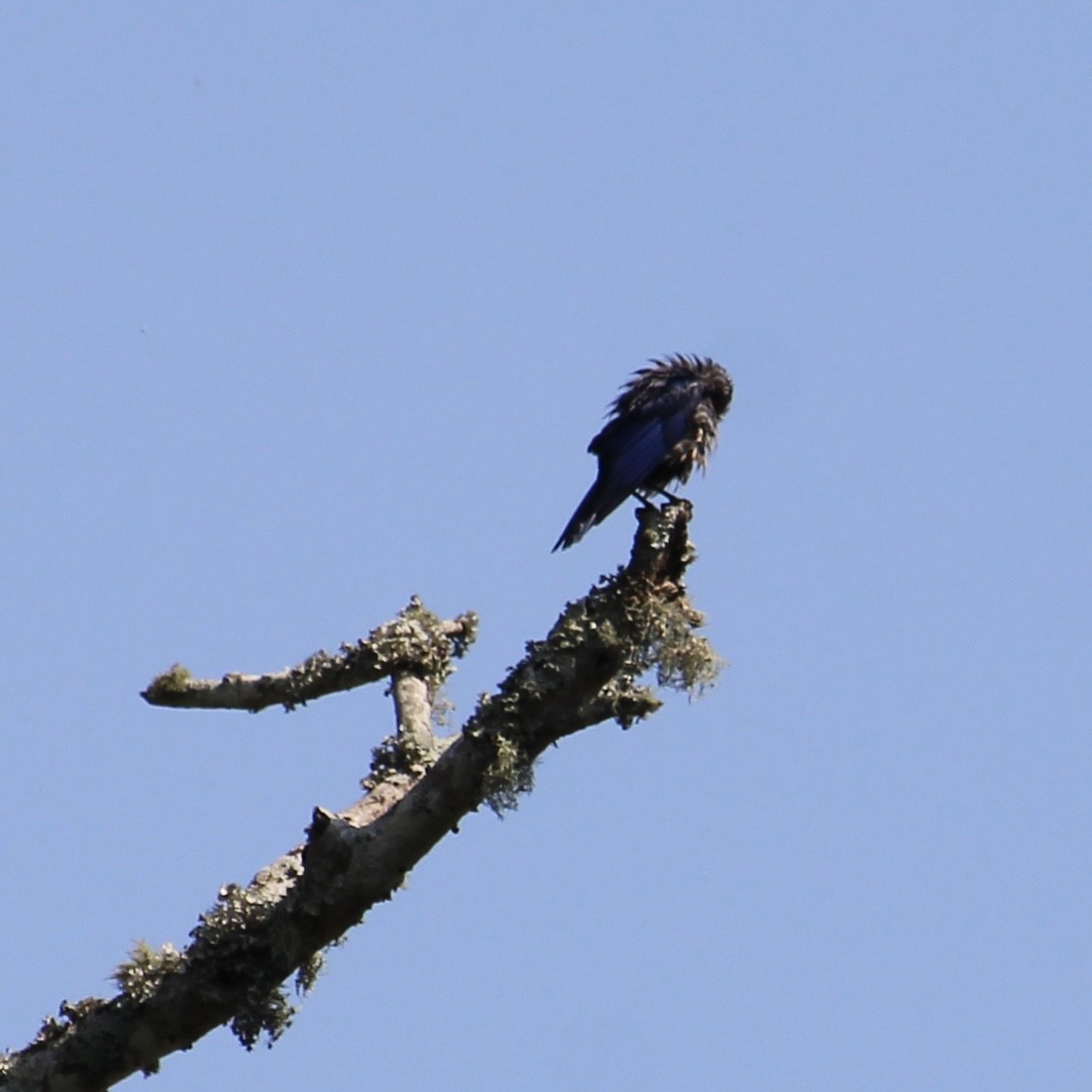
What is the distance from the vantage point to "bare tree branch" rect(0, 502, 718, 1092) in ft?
18.4

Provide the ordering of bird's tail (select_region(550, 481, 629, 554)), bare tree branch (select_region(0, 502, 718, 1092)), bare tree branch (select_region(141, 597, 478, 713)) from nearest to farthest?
bare tree branch (select_region(0, 502, 718, 1092)), bare tree branch (select_region(141, 597, 478, 713)), bird's tail (select_region(550, 481, 629, 554))

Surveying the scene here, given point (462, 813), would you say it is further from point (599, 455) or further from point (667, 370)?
point (667, 370)

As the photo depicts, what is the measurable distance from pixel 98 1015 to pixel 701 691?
7.05 feet

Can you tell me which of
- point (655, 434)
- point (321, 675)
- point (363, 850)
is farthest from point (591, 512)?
point (363, 850)

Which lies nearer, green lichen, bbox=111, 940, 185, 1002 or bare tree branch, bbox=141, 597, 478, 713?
green lichen, bbox=111, 940, 185, 1002

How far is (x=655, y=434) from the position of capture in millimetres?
9164

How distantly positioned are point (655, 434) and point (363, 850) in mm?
3979

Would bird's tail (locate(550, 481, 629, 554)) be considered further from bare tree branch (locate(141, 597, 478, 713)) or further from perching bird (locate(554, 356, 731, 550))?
bare tree branch (locate(141, 597, 478, 713))

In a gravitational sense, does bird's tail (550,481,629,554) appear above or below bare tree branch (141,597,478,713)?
above

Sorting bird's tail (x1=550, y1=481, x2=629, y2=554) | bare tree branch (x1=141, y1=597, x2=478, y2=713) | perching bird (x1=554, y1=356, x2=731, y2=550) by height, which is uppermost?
perching bird (x1=554, y1=356, x2=731, y2=550)

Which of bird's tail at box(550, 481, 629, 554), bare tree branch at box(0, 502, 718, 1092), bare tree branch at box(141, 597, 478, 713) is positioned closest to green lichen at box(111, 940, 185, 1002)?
bare tree branch at box(0, 502, 718, 1092)

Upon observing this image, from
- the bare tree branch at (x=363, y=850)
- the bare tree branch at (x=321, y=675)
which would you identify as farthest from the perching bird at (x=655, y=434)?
the bare tree branch at (x=363, y=850)

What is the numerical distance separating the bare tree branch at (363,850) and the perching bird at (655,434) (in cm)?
266

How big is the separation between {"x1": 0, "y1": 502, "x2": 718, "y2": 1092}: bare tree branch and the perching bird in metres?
2.66
